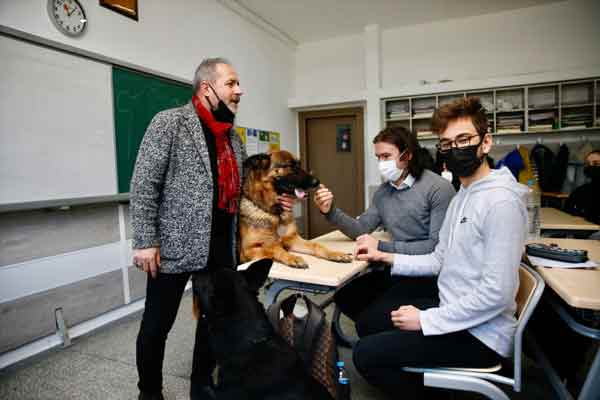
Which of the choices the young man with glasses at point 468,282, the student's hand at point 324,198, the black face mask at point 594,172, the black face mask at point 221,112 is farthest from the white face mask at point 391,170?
the black face mask at point 594,172

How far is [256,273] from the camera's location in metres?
1.27

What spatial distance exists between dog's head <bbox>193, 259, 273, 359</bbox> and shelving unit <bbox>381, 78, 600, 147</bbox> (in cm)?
409

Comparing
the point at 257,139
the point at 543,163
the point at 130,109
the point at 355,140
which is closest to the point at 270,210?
the point at 130,109

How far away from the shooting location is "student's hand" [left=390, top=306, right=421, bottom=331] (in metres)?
1.17

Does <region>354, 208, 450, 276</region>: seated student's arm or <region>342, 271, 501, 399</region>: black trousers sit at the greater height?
<region>354, 208, 450, 276</region>: seated student's arm

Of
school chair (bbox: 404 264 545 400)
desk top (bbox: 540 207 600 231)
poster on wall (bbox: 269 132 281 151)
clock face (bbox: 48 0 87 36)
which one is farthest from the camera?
poster on wall (bbox: 269 132 281 151)

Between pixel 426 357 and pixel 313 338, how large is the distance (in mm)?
365

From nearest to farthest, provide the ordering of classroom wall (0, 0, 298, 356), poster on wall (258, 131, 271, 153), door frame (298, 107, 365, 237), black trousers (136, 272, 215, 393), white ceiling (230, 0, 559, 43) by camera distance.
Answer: black trousers (136, 272, 215, 393), classroom wall (0, 0, 298, 356), white ceiling (230, 0, 559, 43), poster on wall (258, 131, 271, 153), door frame (298, 107, 365, 237)

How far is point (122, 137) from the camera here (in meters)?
2.94

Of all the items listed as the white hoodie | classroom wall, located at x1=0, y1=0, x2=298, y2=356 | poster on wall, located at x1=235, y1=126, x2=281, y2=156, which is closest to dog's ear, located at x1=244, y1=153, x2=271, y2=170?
the white hoodie

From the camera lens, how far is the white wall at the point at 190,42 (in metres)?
2.57

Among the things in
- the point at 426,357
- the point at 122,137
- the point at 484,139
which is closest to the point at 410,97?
the point at 122,137

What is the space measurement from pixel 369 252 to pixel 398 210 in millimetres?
383

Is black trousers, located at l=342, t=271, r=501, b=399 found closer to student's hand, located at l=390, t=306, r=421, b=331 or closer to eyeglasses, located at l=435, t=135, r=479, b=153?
student's hand, located at l=390, t=306, r=421, b=331
